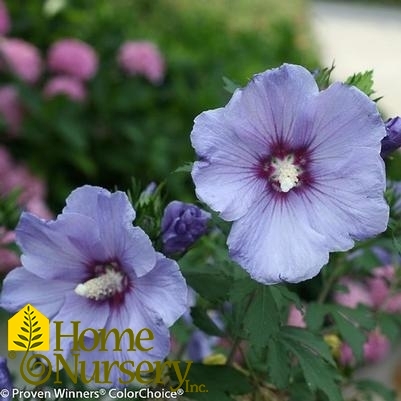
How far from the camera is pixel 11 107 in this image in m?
2.82

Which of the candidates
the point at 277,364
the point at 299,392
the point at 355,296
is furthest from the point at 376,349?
the point at 277,364

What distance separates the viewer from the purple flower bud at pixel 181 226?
98 cm

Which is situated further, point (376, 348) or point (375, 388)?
point (376, 348)

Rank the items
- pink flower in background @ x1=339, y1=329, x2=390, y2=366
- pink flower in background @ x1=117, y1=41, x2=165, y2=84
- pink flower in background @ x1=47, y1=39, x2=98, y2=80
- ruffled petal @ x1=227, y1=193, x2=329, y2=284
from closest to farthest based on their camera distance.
→ ruffled petal @ x1=227, y1=193, x2=329, y2=284 → pink flower in background @ x1=339, y1=329, x2=390, y2=366 → pink flower in background @ x1=47, y1=39, x2=98, y2=80 → pink flower in background @ x1=117, y1=41, x2=165, y2=84

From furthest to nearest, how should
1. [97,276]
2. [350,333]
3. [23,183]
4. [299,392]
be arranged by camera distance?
[23,183] → [350,333] → [299,392] → [97,276]

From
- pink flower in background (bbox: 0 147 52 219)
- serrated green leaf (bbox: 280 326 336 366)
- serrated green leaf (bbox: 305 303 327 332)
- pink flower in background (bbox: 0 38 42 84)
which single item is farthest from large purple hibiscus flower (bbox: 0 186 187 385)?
pink flower in background (bbox: 0 38 42 84)

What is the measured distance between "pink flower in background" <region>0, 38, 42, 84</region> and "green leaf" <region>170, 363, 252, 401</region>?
183 centimetres

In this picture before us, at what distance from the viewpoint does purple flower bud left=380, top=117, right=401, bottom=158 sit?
0.92m

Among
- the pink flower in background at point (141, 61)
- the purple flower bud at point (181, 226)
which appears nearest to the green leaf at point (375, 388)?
the purple flower bud at point (181, 226)

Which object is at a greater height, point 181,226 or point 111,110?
point 181,226

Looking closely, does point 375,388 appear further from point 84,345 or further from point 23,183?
point 23,183

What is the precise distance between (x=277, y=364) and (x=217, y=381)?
8cm

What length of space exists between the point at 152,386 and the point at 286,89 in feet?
1.35

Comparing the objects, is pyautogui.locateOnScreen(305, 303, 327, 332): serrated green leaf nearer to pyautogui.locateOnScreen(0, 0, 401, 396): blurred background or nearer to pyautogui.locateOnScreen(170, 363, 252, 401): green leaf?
pyautogui.locateOnScreen(170, 363, 252, 401): green leaf
